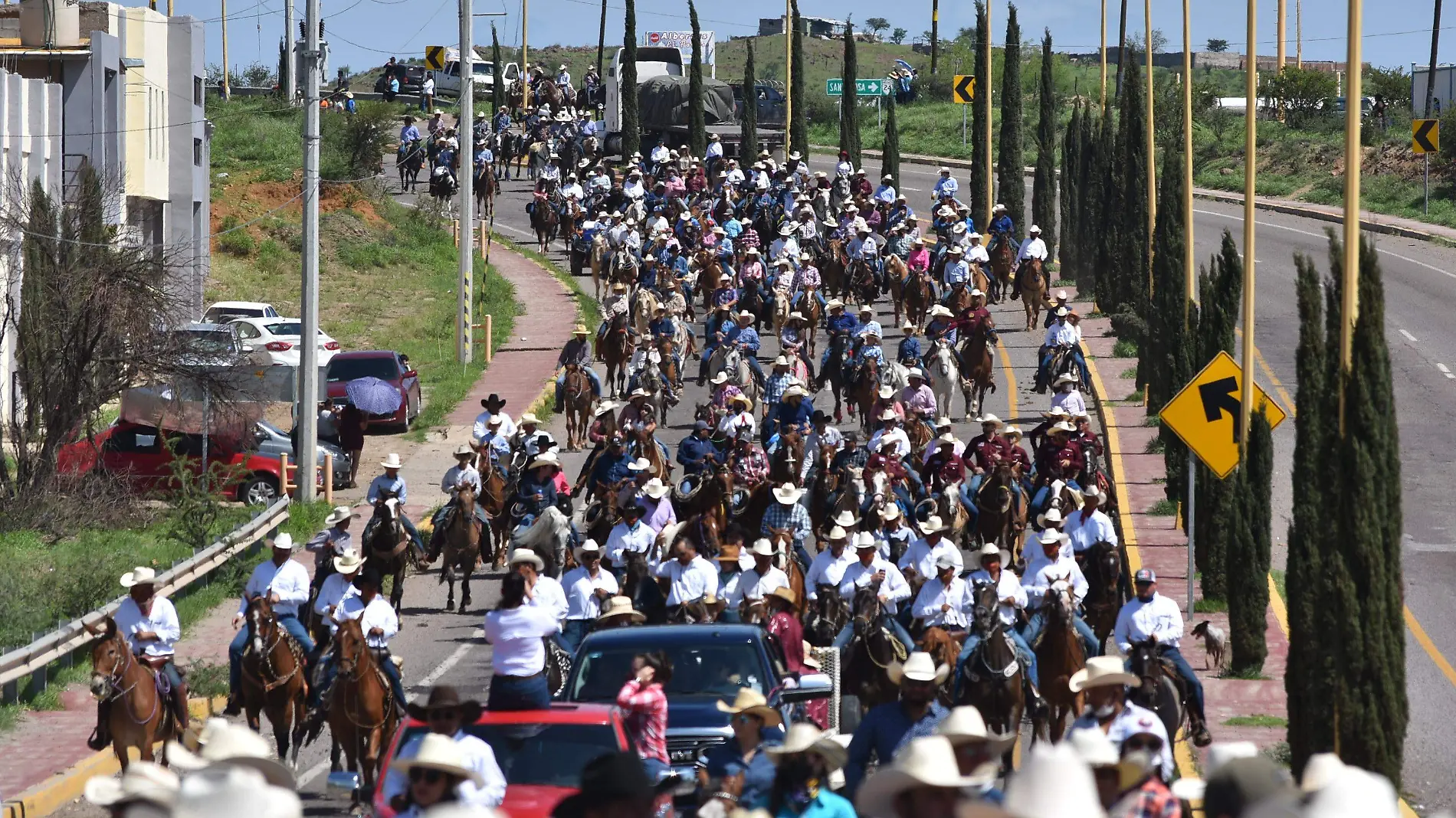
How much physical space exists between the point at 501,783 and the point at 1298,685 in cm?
827

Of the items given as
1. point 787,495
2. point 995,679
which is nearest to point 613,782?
point 995,679

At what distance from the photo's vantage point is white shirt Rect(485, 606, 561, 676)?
14.5 metres

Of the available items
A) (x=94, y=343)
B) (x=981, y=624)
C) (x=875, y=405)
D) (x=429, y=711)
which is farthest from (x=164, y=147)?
(x=429, y=711)

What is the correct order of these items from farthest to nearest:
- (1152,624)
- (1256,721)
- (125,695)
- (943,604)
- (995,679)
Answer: (1256,721)
(943,604)
(1152,624)
(995,679)
(125,695)

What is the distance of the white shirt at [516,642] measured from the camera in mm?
14461

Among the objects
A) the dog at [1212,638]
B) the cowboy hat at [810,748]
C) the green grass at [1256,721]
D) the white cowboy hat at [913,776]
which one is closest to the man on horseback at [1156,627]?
the dog at [1212,638]

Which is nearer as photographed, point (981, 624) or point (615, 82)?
point (981, 624)

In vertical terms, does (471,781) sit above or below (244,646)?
above

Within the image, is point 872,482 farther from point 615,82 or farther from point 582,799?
point 615,82

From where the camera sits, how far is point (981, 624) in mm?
17172

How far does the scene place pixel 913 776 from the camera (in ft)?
28.9

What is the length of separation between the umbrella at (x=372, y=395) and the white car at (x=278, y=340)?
5.53 meters

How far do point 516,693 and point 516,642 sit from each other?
0.37 meters

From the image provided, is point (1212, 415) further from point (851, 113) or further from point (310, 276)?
point (851, 113)
